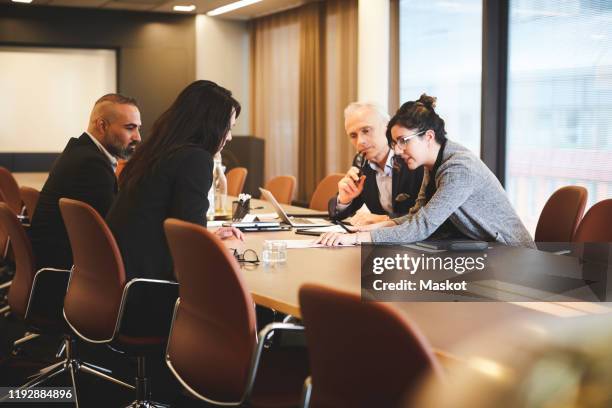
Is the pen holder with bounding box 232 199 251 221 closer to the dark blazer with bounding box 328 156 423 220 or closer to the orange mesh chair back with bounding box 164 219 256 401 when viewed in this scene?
the dark blazer with bounding box 328 156 423 220

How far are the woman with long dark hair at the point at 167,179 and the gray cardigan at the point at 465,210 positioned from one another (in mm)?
746

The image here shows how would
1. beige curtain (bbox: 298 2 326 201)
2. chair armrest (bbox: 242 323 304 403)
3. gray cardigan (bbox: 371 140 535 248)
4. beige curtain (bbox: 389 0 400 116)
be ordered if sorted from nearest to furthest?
chair armrest (bbox: 242 323 304 403), gray cardigan (bbox: 371 140 535 248), beige curtain (bbox: 389 0 400 116), beige curtain (bbox: 298 2 326 201)

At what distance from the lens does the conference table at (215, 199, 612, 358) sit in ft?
6.14

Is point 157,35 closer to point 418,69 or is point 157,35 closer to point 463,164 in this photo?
point 418,69

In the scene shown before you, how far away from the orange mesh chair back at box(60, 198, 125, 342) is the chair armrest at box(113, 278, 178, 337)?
0.13ft

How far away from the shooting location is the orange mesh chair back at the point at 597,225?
133 inches

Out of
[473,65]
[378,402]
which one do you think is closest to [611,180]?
[473,65]

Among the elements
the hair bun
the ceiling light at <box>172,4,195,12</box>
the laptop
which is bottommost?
the laptop

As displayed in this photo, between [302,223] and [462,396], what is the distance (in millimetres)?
2809

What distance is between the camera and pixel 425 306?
218 centimetres

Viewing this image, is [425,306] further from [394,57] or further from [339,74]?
[339,74]

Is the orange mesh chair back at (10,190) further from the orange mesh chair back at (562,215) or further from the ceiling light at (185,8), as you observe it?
the ceiling light at (185,8)

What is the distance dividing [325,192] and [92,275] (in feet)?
8.28
